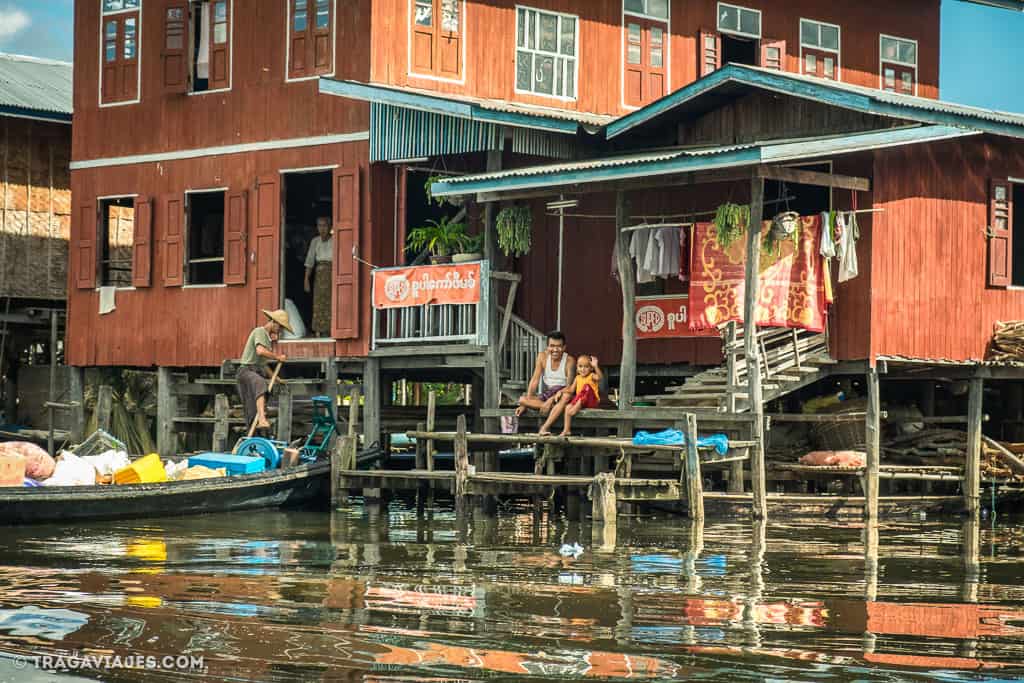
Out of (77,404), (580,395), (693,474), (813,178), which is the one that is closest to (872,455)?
(693,474)

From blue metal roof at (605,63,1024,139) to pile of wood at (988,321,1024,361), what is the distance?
94.8 inches

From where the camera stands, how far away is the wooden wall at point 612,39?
22359 mm

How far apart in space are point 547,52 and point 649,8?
2101 mm

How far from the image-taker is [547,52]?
23938 mm

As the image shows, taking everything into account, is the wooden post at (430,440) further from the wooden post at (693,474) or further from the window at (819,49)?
the window at (819,49)

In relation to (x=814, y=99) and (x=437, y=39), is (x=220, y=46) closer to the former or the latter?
(x=437, y=39)

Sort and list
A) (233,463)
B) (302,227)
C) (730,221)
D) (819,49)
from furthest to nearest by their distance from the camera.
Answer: (819,49)
(302,227)
(233,463)
(730,221)

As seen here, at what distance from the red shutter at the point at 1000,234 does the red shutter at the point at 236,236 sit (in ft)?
33.5

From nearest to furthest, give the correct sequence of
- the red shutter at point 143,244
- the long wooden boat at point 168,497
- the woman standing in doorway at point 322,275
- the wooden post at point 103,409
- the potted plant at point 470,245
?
the long wooden boat at point 168,497 → the potted plant at point 470,245 → the woman standing in doorway at point 322,275 → the red shutter at point 143,244 → the wooden post at point 103,409

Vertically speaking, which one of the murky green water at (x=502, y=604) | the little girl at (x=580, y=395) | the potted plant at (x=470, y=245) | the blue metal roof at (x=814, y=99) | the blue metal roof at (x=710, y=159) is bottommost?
the murky green water at (x=502, y=604)

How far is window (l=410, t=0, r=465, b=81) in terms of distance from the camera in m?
22.5

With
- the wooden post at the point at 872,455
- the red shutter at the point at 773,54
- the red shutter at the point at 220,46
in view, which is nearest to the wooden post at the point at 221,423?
the red shutter at the point at 220,46

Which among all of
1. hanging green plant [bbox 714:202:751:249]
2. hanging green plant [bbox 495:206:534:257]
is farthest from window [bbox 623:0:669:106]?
hanging green plant [bbox 714:202:751:249]

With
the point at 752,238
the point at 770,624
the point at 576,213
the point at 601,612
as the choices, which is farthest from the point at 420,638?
the point at 576,213
